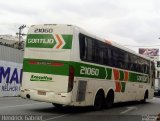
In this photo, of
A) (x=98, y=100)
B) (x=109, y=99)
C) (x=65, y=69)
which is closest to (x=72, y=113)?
(x=65, y=69)

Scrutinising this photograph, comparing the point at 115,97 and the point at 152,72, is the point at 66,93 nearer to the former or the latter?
the point at 115,97

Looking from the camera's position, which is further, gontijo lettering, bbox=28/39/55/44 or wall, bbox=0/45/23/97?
wall, bbox=0/45/23/97

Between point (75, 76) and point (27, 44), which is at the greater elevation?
point (27, 44)

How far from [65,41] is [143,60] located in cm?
1149

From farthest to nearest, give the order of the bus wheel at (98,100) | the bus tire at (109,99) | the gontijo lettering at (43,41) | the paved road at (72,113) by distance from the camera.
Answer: the bus tire at (109,99)
the bus wheel at (98,100)
the gontijo lettering at (43,41)
the paved road at (72,113)

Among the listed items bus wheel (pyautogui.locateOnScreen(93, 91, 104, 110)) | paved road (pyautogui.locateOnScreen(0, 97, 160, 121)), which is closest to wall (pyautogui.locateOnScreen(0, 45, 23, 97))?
paved road (pyautogui.locateOnScreen(0, 97, 160, 121))

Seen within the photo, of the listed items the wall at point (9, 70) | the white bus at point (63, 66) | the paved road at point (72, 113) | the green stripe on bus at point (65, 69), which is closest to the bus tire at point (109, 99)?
the paved road at point (72, 113)

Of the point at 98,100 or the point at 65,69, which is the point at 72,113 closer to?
the point at 65,69

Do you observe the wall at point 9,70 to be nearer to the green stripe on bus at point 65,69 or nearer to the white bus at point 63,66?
the white bus at point 63,66

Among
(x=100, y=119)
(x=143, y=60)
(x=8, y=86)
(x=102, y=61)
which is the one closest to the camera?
(x=100, y=119)

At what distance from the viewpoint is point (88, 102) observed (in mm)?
18375

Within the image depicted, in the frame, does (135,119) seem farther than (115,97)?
No

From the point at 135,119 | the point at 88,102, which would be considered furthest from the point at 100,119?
the point at 88,102

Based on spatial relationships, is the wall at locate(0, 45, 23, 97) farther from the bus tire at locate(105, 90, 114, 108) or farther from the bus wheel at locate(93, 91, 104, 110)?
the bus wheel at locate(93, 91, 104, 110)
